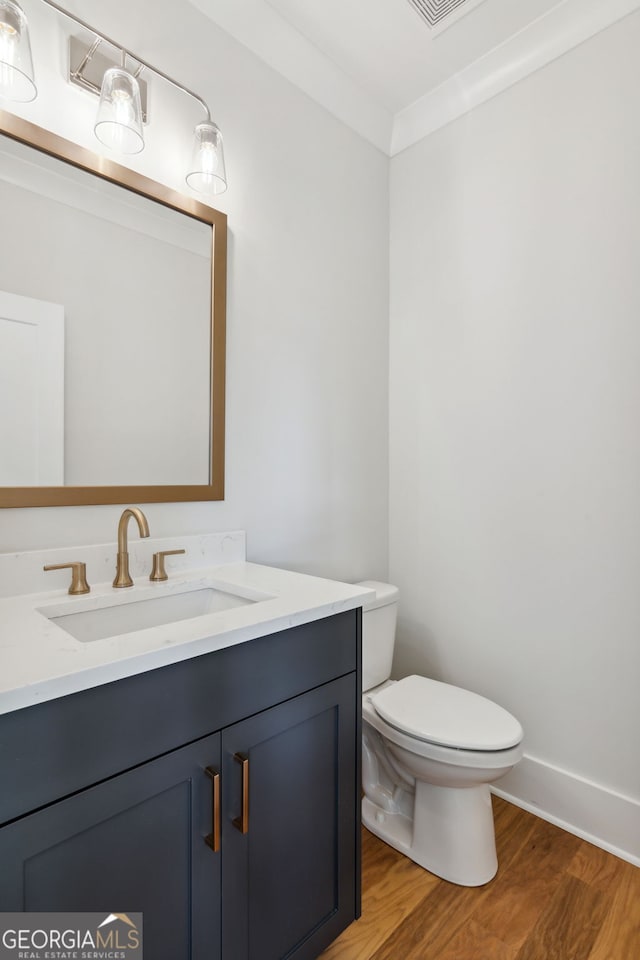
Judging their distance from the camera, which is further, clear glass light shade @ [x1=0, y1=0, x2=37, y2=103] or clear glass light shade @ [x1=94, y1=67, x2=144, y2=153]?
clear glass light shade @ [x1=94, y1=67, x2=144, y2=153]

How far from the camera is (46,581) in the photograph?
1.16 meters

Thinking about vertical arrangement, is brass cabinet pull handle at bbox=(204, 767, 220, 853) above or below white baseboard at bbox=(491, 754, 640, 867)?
above

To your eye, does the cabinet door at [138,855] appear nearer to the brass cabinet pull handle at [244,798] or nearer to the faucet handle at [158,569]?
the brass cabinet pull handle at [244,798]

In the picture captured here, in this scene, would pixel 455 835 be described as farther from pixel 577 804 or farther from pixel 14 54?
pixel 14 54

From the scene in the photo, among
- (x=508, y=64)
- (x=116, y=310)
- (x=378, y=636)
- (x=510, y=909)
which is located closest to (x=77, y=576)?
(x=116, y=310)

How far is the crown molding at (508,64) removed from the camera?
1533 millimetres

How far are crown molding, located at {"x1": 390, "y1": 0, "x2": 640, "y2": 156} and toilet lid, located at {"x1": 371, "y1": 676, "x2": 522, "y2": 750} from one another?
2.09 m

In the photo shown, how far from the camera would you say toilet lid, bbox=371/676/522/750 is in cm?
133

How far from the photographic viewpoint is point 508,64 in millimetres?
1721

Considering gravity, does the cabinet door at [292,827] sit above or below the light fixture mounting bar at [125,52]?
below

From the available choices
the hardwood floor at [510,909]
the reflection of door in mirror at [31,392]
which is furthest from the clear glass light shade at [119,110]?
the hardwood floor at [510,909]

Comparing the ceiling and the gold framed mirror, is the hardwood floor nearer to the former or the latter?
the gold framed mirror

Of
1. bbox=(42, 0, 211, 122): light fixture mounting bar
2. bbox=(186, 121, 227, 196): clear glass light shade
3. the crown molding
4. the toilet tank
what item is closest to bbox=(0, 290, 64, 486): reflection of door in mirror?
bbox=(186, 121, 227, 196): clear glass light shade

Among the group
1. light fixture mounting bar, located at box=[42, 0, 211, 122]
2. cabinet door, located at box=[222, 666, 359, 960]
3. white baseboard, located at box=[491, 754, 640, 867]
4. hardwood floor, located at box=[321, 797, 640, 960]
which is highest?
light fixture mounting bar, located at box=[42, 0, 211, 122]
